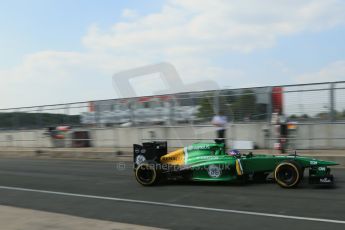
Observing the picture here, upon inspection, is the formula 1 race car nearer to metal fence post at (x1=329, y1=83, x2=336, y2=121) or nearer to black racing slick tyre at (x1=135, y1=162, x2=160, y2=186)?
black racing slick tyre at (x1=135, y1=162, x2=160, y2=186)

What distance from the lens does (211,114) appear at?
64.8ft

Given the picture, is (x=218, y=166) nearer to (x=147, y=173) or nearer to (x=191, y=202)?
(x=191, y=202)

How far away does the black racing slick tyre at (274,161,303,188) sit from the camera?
9.20 m

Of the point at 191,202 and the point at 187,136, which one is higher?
the point at 187,136

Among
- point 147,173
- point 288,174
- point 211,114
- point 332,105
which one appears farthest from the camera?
point 211,114

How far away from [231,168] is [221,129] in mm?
7237

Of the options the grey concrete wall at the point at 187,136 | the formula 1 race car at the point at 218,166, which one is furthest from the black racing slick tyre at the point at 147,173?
the grey concrete wall at the point at 187,136

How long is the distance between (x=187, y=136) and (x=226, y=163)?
1007cm

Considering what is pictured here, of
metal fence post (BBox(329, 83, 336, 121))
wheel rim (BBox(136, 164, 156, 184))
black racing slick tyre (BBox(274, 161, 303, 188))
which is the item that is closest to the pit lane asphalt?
black racing slick tyre (BBox(274, 161, 303, 188))

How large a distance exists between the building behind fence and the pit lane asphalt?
4697 mm

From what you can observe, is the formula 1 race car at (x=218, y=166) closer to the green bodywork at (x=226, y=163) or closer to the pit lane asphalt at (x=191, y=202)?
the green bodywork at (x=226, y=163)

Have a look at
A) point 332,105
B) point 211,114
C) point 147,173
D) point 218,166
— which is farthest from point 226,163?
point 211,114

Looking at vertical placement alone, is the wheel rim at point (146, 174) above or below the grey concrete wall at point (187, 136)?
below

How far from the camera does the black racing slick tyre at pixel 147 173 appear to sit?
10.8m
